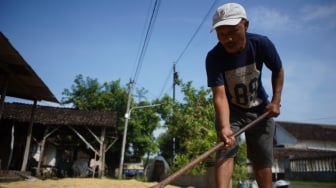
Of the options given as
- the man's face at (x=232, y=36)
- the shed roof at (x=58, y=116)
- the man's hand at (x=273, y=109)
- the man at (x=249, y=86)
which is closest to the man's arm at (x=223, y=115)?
the man at (x=249, y=86)

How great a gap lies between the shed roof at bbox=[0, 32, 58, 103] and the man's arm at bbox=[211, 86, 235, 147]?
17.1ft

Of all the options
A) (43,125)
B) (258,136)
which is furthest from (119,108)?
(258,136)

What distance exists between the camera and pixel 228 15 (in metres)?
2.28

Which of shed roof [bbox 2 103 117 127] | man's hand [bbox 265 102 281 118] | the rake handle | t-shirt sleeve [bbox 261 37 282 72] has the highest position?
shed roof [bbox 2 103 117 127]

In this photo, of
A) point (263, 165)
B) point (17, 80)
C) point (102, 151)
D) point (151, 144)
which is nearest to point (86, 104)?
point (151, 144)

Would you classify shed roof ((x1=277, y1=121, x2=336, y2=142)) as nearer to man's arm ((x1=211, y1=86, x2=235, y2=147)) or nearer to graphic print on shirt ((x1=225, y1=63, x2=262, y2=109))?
graphic print on shirt ((x1=225, y1=63, x2=262, y2=109))

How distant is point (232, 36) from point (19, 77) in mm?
8635

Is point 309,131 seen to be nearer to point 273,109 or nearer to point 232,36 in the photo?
point 273,109

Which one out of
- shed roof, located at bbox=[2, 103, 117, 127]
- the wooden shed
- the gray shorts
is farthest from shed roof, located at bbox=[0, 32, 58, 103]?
the gray shorts

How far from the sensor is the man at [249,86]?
2.49 meters

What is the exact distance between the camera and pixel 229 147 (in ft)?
7.58

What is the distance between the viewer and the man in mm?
2492

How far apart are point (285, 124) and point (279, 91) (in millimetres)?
34555

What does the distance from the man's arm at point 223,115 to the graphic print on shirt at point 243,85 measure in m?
0.24
